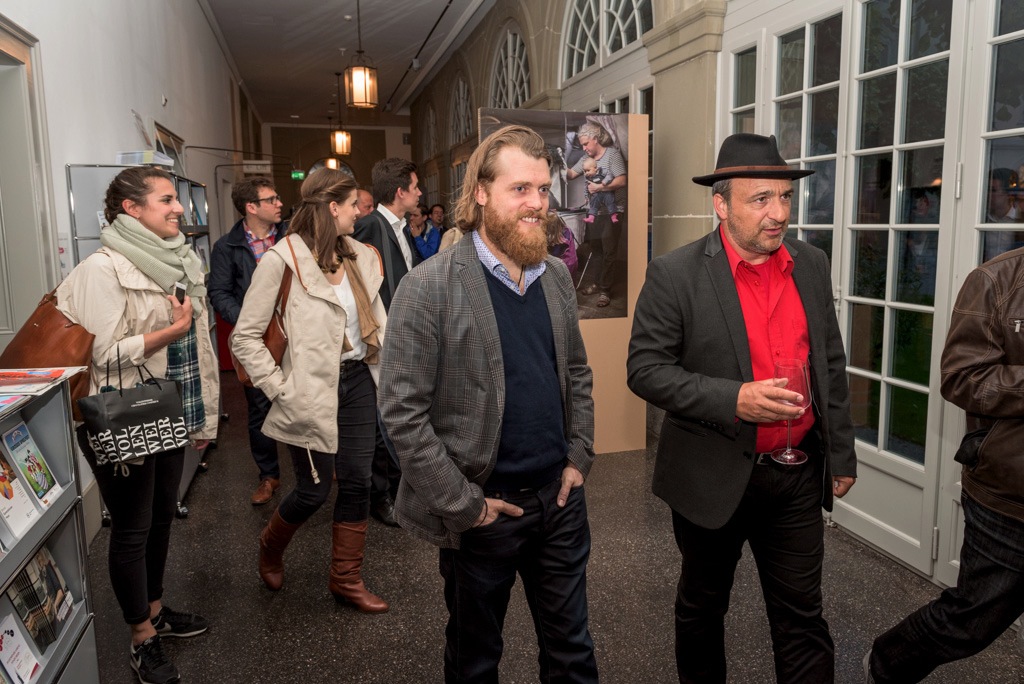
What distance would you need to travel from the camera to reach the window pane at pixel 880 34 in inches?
132

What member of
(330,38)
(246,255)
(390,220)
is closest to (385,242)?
(390,220)

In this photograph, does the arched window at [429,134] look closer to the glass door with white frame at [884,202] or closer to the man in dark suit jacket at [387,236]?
the man in dark suit jacket at [387,236]

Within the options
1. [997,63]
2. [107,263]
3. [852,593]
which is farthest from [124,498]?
[997,63]

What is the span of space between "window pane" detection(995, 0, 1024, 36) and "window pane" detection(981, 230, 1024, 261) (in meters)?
0.71

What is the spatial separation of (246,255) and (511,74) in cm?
537

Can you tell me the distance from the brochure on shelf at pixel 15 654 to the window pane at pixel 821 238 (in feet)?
11.6

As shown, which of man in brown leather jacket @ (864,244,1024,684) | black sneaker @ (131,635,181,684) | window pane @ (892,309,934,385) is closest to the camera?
man in brown leather jacket @ (864,244,1024,684)

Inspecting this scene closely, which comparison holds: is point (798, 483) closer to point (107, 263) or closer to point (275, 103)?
point (107, 263)

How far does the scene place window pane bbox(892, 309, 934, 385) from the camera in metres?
3.28

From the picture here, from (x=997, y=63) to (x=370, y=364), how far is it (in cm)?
257

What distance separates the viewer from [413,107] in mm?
16688

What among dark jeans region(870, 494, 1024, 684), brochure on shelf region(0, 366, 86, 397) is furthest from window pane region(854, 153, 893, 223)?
brochure on shelf region(0, 366, 86, 397)

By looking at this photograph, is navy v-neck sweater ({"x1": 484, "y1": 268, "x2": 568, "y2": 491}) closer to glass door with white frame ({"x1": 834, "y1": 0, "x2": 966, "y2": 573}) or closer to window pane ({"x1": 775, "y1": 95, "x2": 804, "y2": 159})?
glass door with white frame ({"x1": 834, "y1": 0, "x2": 966, "y2": 573})

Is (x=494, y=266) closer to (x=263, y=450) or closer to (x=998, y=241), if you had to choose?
(x=998, y=241)
